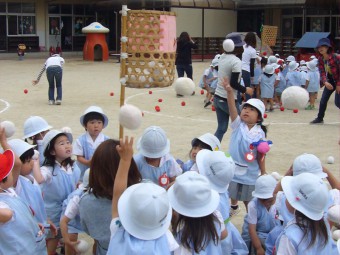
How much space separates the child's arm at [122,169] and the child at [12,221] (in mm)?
575

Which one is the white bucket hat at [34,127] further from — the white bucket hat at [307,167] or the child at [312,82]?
the child at [312,82]

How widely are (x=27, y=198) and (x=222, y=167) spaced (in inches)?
52.9

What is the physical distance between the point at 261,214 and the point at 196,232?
4.59 feet

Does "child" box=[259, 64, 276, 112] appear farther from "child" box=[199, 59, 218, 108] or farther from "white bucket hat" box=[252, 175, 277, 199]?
"white bucket hat" box=[252, 175, 277, 199]

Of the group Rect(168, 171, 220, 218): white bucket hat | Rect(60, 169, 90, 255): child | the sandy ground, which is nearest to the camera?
Rect(168, 171, 220, 218): white bucket hat

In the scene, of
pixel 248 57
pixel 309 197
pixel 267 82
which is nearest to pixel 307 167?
pixel 309 197

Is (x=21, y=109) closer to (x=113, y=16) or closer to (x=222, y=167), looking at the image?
(x=222, y=167)

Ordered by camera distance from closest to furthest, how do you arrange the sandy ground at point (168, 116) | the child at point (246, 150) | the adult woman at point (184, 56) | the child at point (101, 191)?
the child at point (101, 191) < the child at point (246, 150) < the sandy ground at point (168, 116) < the adult woman at point (184, 56)

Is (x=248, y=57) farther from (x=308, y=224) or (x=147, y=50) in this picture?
(x=308, y=224)

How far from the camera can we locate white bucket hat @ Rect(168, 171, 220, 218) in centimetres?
295

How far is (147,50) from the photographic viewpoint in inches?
163

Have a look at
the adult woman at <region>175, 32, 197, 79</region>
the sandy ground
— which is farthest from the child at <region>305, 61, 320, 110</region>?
the adult woman at <region>175, 32, 197, 79</region>

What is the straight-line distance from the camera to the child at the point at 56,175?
4.34m

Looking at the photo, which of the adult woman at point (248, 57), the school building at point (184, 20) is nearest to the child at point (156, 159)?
the adult woman at point (248, 57)
